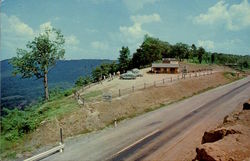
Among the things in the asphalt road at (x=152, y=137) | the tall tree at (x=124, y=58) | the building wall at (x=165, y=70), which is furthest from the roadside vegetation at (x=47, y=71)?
the building wall at (x=165, y=70)

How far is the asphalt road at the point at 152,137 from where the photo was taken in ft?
59.0

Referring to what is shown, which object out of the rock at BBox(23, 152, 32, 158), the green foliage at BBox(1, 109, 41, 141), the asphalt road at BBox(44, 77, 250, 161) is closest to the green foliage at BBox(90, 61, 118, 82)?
the asphalt road at BBox(44, 77, 250, 161)

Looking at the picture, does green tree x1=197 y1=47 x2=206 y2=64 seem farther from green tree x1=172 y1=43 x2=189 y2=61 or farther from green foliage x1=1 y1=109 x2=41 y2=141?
green foliage x1=1 y1=109 x2=41 y2=141

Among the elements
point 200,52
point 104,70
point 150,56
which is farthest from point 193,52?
point 104,70

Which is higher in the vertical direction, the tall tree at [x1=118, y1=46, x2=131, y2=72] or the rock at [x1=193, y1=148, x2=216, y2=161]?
the tall tree at [x1=118, y1=46, x2=131, y2=72]

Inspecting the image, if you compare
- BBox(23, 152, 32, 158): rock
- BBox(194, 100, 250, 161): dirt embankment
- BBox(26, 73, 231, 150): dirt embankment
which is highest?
BBox(194, 100, 250, 161): dirt embankment

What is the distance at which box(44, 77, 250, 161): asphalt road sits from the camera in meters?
18.0

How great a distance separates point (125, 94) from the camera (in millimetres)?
37312

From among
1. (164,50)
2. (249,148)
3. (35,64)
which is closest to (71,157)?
(249,148)

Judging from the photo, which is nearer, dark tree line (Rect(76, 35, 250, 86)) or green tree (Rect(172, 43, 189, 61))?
dark tree line (Rect(76, 35, 250, 86))

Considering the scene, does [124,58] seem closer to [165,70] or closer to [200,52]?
[165,70]

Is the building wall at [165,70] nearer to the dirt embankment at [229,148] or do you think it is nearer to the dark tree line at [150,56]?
the dark tree line at [150,56]

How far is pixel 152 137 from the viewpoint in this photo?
2150 cm

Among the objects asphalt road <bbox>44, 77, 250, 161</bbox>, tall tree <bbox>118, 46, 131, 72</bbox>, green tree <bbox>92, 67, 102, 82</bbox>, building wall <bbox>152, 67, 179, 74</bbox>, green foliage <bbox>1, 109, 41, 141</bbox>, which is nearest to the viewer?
asphalt road <bbox>44, 77, 250, 161</bbox>
